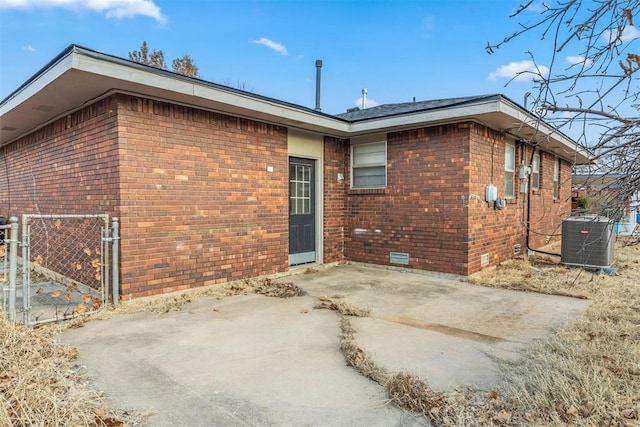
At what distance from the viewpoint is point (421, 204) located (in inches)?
295

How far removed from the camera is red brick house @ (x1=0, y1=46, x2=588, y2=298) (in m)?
5.18

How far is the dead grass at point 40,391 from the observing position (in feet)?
7.16

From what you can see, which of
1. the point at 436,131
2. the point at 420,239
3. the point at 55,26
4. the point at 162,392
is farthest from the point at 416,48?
the point at 55,26

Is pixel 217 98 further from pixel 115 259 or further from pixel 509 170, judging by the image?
pixel 509 170

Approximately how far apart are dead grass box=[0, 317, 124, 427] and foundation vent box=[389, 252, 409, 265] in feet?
19.6

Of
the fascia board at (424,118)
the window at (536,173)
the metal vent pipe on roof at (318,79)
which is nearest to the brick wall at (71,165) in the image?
the fascia board at (424,118)

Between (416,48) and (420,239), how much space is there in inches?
139

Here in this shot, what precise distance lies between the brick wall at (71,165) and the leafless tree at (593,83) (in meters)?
4.97

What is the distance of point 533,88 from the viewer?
216 centimetres

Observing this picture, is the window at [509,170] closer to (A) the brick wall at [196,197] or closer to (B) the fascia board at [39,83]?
(A) the brick wall at [196,197]

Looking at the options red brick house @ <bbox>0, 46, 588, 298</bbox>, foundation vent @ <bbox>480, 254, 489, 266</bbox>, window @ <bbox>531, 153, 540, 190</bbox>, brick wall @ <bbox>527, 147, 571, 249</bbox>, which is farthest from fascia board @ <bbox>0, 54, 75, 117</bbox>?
window @ <bbox>531, 153, 540, 190</bbox>

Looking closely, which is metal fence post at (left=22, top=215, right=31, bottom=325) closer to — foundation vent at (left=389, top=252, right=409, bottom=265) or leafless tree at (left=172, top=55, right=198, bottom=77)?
foundation vent at (left=389, top=252, right=409, bottom=265)

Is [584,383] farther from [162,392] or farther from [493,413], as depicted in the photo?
[162,392]

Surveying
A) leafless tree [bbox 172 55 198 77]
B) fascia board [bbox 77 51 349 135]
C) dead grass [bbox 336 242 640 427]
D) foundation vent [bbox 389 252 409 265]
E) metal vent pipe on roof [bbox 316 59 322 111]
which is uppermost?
leafless tree [bbox 172 55 198 77]
